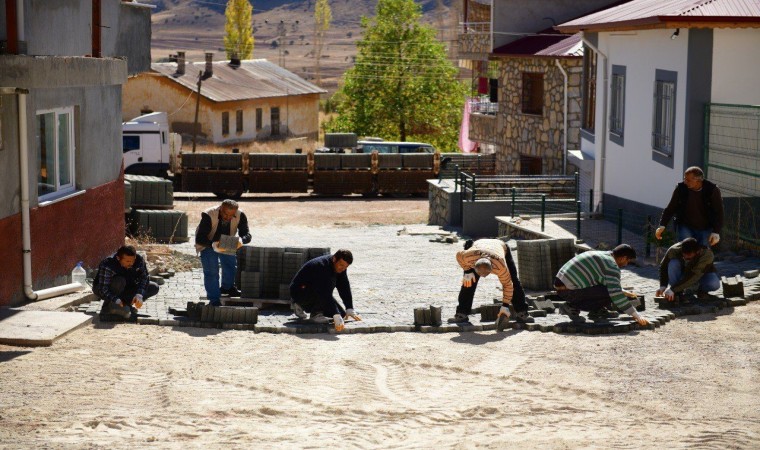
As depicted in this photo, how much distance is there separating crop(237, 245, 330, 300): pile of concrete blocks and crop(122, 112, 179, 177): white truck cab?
2547 cm

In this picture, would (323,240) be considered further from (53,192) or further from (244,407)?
(244,407)

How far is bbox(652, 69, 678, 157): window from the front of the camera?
19.5 m

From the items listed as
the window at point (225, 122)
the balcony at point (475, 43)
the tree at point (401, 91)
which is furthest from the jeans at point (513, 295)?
the window at point (225, 122)

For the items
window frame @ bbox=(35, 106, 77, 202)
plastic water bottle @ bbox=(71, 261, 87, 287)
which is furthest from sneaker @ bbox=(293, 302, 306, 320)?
window frame @ bbox=(35, 106, 77, 202)

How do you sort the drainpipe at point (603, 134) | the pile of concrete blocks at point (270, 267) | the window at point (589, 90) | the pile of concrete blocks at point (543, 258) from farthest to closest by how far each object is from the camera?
1. the window at point (589, 90)
2. the drainpipe at point (603, 134)
3. the pile of concrete blocks at point (543, 258)
4. the pile of concrete blocks at point (270, 267)

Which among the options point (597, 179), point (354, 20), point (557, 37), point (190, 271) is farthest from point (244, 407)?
point (354, 20)

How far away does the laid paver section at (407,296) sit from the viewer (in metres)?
13.6

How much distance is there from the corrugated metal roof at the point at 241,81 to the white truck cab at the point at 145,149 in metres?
16.6

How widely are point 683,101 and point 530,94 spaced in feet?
61.0

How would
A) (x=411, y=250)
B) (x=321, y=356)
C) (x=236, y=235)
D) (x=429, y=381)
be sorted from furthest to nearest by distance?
(x=411, y=250), (x=236, y=235), (x=321, y=356), (x=429, y=381)

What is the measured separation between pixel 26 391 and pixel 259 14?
149133 millimetres

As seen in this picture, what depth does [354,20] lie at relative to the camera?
154250 millimetres

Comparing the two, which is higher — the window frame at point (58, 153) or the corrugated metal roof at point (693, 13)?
the corrugated metal roof at point (693, 13)

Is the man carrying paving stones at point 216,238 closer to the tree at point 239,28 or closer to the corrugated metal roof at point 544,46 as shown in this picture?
the corrugated metal roof at point 544,46
